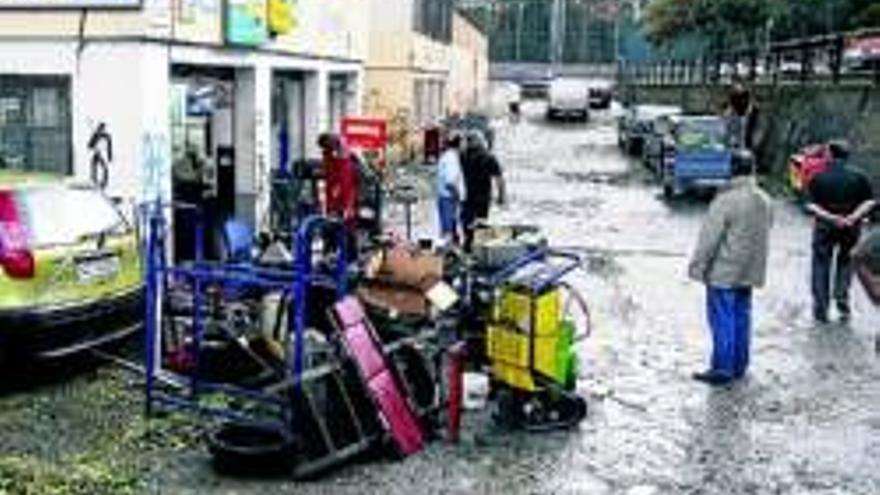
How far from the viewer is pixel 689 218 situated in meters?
26.9

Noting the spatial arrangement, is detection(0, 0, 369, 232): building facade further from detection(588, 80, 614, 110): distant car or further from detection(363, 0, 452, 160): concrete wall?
detection(588, 80, 614, 110): distant car

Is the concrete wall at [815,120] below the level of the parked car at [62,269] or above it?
above

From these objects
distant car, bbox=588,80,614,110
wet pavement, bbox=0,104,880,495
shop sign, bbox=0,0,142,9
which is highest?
shop sign, bbox=0,0,142,9

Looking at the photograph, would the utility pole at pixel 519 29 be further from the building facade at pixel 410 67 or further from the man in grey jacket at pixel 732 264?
the man in grey jacket at pixel 732 264

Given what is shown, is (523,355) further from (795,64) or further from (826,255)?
(795,64)

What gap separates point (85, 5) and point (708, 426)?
7.80 metres

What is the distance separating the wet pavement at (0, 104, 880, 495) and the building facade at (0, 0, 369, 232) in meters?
4.45

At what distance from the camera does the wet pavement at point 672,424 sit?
359 inches

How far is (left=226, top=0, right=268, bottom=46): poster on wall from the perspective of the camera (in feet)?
57.8

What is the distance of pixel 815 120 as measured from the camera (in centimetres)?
3209

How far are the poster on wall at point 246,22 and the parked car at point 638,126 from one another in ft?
71.8

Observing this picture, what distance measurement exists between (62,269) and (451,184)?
8208mm

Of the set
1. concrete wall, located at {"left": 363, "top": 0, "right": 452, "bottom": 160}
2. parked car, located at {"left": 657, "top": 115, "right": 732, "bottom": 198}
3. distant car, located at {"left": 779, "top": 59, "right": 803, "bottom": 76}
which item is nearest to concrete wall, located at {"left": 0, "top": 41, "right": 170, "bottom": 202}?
parked car, located at {"left": 657, "top": 115, "right": 732, "bottom": 198}

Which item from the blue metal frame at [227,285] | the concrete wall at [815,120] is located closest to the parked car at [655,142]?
the concrete wall at [815,120]
